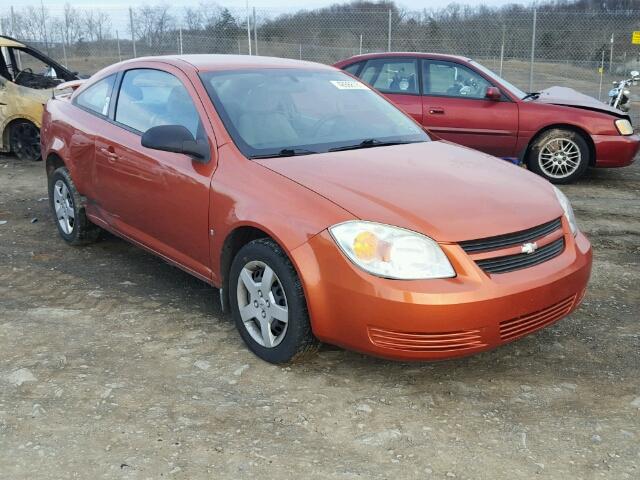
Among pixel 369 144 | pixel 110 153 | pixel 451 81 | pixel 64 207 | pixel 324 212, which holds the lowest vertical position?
pixel 64 207

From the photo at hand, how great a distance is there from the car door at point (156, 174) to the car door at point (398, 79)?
4.32 meters

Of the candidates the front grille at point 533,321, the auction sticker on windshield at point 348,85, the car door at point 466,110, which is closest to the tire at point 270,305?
the front grille at point 533,321

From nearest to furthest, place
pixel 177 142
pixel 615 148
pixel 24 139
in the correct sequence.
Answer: pixel 177 142, pixel 615 148, pixel 24 139

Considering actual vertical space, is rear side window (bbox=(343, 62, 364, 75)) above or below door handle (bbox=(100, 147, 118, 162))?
above

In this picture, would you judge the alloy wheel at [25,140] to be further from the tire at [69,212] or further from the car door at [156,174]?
the car door at [156,174]

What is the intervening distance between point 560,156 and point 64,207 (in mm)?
5582

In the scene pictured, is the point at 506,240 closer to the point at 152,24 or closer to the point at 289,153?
the point at 289,153

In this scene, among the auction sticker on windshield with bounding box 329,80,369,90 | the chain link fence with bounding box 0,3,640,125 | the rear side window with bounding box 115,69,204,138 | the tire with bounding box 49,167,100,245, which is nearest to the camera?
the rear side window with bounding box 115,69,204,138

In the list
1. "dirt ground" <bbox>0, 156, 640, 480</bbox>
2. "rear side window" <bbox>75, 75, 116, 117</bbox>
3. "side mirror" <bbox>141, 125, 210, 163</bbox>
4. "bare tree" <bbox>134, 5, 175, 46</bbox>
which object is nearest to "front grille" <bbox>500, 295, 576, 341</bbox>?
"dirt ground" <bbox>0, 156, 640, 480</bbox>

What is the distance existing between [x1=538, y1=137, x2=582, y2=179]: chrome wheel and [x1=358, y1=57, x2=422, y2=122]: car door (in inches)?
61.5

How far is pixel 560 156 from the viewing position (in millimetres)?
7789

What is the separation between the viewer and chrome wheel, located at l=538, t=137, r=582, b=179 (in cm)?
773

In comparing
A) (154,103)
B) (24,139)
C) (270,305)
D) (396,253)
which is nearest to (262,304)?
(270,305)

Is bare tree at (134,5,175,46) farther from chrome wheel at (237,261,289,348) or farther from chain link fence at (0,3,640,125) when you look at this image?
chrome wheel at (237,261,289,348)
